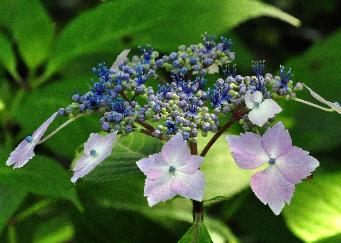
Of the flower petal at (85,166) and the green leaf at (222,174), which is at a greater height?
the flower petal at (85,166)

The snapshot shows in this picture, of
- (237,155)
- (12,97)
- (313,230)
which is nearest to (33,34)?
(12,97)

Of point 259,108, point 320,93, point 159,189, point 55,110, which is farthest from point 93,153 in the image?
point 320,93

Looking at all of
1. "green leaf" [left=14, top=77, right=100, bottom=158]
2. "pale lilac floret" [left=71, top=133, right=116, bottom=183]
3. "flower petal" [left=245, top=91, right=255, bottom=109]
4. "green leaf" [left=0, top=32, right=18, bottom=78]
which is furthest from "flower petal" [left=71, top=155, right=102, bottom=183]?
"green leaf" [left=0, top=32, right=18, bottom=78]

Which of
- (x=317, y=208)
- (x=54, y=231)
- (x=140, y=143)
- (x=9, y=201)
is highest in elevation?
(x=9, y=201)

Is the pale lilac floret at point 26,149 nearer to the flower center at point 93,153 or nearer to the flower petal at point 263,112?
the flower center at point 93,153

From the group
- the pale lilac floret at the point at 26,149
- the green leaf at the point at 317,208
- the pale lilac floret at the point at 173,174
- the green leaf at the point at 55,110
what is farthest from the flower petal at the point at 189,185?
the green leaf at the point at 317,208

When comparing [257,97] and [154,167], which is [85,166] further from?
[257,97]

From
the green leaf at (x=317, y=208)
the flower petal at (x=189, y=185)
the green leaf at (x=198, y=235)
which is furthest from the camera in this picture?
the green leaf at (x=317, y=208)
